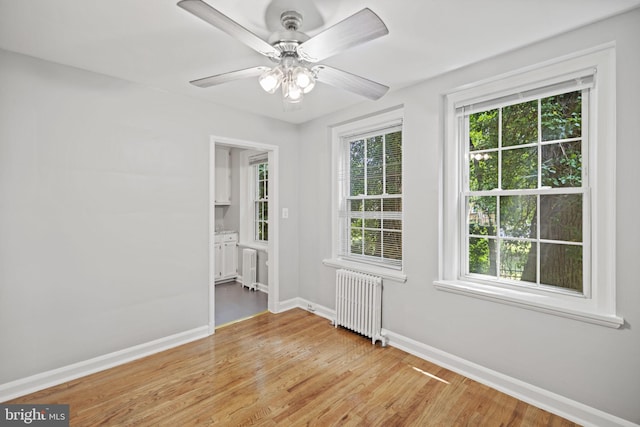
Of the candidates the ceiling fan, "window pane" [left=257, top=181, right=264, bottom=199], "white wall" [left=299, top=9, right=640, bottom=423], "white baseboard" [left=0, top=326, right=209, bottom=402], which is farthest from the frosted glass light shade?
"window pane" [left=257, top=181, right=264, bottom=199]

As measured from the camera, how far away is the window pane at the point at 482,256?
2463 millimetres

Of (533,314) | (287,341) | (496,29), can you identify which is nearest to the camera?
(496,29)

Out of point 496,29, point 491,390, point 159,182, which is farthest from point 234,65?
point 491,390

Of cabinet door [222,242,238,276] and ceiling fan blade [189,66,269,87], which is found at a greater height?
ceiling fan blade [189,66,269,87]

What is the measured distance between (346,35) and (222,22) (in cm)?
56

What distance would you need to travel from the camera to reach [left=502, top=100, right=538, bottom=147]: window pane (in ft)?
7.29

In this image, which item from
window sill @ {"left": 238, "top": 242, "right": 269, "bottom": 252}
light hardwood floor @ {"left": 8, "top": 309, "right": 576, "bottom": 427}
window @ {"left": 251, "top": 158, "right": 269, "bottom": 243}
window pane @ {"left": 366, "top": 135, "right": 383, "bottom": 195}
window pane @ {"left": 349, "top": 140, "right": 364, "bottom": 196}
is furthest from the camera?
window @ {"left": 251, "top": 158, "right": 269, "bottom": 243}

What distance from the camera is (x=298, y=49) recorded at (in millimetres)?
1614

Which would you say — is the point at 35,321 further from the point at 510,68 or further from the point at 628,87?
the point at 628,87

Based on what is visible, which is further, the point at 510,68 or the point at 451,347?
the point at 451,347

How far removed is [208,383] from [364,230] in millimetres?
2131

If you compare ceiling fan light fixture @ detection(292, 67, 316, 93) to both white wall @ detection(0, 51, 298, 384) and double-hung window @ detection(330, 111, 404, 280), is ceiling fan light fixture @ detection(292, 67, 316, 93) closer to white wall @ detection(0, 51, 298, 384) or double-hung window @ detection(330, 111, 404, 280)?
double-hung window @ detection(330, 111, 404, 280)

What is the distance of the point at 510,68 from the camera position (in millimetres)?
2197

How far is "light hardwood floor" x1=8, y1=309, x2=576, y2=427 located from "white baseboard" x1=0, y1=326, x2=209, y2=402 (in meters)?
0.06
